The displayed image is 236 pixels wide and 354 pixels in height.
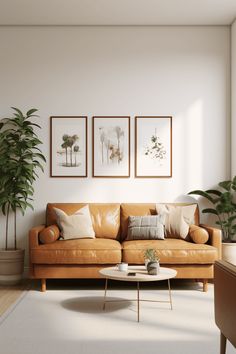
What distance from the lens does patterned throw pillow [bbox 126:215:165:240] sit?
18.8ft

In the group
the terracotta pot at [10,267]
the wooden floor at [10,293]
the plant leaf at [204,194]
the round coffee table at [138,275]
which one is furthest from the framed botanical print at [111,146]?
the round coffee table at [138,275]

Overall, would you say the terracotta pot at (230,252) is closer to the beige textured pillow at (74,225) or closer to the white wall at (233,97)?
the white wall at (233,97)

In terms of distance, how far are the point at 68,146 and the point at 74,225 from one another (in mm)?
1140

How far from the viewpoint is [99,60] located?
6.35 metres

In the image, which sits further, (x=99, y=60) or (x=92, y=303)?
(x=99, y=60)

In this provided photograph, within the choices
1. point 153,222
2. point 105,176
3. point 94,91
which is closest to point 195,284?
point 153,222

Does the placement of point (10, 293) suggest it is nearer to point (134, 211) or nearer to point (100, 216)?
point (100, 216)

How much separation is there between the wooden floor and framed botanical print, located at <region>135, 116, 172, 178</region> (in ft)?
6.35

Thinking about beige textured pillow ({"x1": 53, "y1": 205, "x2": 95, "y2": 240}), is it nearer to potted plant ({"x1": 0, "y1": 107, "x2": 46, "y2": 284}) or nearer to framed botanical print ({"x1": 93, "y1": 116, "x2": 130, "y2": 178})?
potted plant ({"x1": 0, "y1": 107, "x2": 46, "y2": 284})

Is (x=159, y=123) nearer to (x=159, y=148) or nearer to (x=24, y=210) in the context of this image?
(x=159, y=148)

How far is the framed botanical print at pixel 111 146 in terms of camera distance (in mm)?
6340

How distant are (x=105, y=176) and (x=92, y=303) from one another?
1953 millimetres

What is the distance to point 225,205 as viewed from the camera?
19.7ft

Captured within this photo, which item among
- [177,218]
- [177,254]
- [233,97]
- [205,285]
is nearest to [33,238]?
[177,254]
